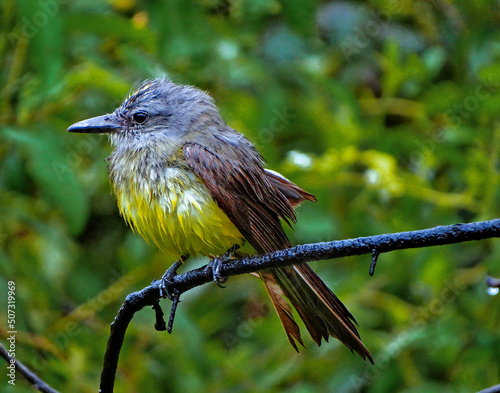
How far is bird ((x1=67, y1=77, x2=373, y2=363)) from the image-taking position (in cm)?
301

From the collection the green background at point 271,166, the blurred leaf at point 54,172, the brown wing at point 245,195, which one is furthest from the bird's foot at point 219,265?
the blurred leaf at point 54,172

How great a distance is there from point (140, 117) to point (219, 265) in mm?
1302

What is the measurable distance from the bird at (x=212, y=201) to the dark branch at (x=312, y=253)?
0.28 metres

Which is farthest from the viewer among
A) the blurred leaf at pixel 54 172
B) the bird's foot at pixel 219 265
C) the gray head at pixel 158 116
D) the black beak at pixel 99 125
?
the blurred leaf at pixel 54 172

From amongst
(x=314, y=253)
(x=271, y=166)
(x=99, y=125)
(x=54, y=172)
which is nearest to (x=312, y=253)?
(x=314, y=253)

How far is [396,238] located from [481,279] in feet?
10.5

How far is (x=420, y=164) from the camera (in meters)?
5.14

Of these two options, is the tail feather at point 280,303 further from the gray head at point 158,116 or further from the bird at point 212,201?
the gray head at point 158,116

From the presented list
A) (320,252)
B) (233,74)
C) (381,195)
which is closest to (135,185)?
(320,252)

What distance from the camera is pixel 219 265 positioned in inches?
109

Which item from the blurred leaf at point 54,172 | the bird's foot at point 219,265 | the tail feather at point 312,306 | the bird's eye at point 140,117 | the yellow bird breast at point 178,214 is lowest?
the tail feather at point 312,306

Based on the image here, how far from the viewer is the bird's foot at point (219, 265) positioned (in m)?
2.58

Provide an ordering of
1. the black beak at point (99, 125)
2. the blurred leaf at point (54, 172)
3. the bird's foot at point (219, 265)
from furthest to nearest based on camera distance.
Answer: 1. the blurred leaf at point (54, 172)
2. the black beak at point (99, 125)
3. the bird's foot at point (219, 265)

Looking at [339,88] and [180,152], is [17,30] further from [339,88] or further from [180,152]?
[339,88]
